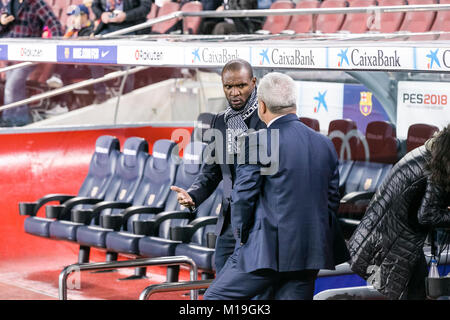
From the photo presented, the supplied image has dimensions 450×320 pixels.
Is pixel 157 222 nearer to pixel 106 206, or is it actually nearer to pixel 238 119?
pixel 106 206

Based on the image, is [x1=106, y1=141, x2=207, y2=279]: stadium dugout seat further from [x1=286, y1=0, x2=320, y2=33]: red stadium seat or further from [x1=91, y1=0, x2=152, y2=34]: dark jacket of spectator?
[x1=91, y1=0, x2=152, y2=34]: dark jacket of spectator

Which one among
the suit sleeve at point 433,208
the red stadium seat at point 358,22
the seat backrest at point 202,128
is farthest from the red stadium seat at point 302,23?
the suit sleeve at point 433,208

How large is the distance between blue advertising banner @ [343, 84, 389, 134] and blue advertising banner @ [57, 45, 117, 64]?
6.31ft

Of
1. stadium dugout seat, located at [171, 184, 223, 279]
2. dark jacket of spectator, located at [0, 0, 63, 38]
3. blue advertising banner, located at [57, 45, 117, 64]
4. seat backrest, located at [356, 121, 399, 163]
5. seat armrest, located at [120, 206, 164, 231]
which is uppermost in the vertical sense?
dark jacket of spectator, located at [0, 0, 63, 38]

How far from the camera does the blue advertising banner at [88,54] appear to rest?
779cm

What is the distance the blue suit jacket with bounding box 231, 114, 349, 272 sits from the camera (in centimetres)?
392

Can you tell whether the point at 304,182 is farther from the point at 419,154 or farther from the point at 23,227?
the point at 23,227

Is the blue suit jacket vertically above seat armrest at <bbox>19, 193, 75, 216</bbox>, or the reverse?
the blue suit jacket

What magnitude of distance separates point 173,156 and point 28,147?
1.93 metres

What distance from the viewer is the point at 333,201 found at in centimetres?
412

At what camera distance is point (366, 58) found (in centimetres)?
559

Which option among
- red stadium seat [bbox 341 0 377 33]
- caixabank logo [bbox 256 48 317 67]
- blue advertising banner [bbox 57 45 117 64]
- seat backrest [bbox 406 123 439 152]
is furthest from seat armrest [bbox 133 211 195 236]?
red stadium seat [bbox 341 0 377 33]

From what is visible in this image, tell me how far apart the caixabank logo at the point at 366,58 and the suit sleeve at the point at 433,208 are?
1.21 meters
